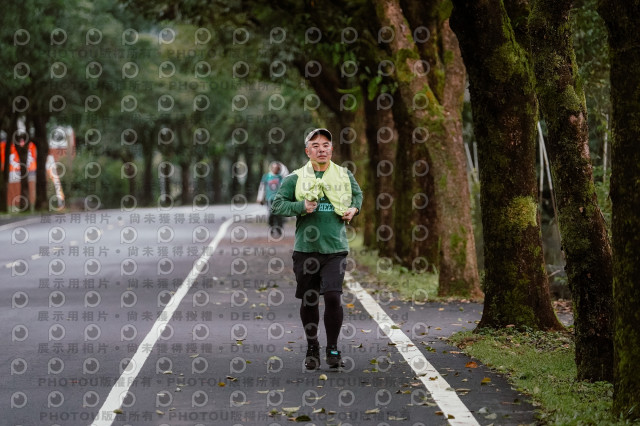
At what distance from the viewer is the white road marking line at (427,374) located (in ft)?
27.8

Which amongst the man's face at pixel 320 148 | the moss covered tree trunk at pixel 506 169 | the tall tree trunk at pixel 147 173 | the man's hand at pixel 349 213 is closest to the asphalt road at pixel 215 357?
the moss covered tree trunk at pixel 506 169

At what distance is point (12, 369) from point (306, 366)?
2.42 m

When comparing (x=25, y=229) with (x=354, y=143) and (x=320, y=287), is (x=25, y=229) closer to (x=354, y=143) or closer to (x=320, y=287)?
(x=354, y=143)

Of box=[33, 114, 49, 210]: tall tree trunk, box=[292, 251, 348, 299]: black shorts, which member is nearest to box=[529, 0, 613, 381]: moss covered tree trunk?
box=[292, 251, 348, 299]: black shorts

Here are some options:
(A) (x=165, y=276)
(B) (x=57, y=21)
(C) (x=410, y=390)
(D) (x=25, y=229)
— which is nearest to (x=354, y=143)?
(D) (x=25, y=229)

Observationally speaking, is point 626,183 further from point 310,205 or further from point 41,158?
point 41,158

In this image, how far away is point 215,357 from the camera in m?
11.4

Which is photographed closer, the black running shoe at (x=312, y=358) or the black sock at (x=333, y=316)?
the black running shoe at (x=312, y=358)

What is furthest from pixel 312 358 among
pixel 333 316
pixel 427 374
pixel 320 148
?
pixel 320 148

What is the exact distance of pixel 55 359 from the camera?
37.2 feet

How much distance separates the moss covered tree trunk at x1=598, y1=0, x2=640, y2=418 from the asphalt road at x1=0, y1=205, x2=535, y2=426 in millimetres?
856

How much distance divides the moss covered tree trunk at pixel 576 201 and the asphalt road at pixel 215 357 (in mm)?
755

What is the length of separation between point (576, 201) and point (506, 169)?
11.6ft

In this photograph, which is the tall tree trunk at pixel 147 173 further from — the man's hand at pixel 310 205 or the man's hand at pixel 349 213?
the man's hand at pixel 310 205
